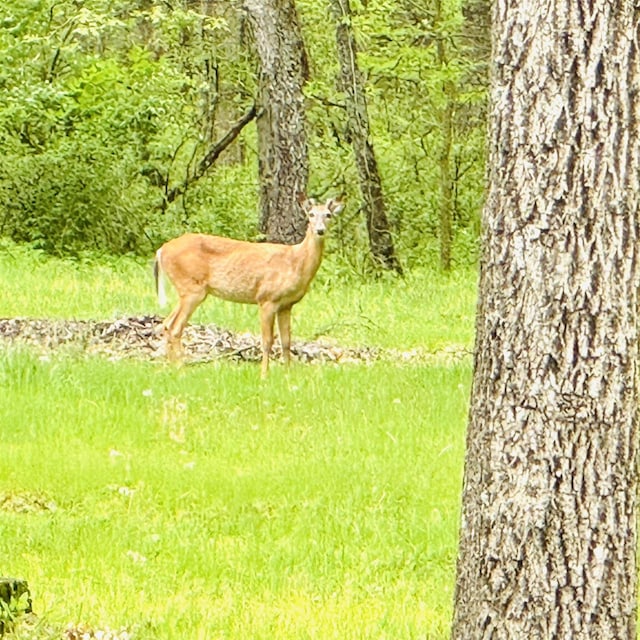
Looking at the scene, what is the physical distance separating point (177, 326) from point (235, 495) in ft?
15.2

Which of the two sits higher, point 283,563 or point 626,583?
point 626,583

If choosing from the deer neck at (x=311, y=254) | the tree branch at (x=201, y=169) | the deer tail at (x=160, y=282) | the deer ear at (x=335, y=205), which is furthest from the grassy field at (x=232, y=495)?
the tree branch at (x=201, y=169)

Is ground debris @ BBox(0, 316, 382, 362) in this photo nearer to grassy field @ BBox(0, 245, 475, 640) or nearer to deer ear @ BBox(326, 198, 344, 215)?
grassy field @ BBox(0, 245, 475, 640)

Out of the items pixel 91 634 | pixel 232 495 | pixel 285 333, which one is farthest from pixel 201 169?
pixel 91 634

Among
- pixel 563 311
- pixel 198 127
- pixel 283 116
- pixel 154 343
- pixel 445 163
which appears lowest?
pixel 154 343

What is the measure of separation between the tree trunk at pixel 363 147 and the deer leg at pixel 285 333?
785cm

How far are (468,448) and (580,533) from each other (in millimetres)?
430

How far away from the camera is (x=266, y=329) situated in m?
12.4

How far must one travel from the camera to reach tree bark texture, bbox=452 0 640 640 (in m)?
4.50

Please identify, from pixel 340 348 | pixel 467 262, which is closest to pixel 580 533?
pixel 340 348

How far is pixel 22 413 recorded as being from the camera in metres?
10.1

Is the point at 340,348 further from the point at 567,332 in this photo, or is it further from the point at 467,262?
the point at 467,262

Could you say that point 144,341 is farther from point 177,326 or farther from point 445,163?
point 445,163

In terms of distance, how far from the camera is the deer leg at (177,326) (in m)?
12.7
